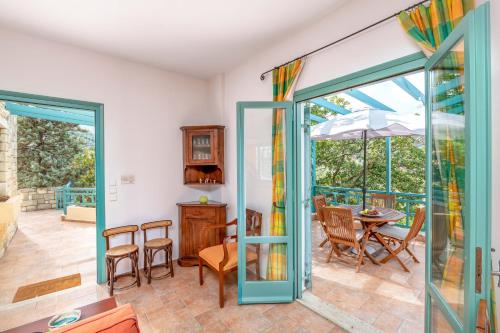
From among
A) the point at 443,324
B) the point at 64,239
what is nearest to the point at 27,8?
the point at 443,324

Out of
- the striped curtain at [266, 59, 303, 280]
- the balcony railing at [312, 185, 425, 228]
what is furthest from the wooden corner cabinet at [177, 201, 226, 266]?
the balcony railing at [312, 185, 425, 228]

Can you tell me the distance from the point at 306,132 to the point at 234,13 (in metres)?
1.31

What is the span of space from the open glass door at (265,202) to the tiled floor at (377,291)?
57 cm

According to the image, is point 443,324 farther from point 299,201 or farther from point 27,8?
point 27,8

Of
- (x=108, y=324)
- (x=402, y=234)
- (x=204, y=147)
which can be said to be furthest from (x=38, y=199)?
(x=402, y=234)

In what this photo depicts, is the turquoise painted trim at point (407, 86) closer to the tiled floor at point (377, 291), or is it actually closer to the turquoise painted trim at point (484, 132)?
the turquoise painted trim at point (484, 132)

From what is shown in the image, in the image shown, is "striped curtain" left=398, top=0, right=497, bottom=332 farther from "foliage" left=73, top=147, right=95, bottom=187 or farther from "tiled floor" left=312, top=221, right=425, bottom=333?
"foliage" left=73, top=147, right=95, bottom=187

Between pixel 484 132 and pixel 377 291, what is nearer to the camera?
pixel 484 132

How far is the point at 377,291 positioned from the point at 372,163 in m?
5.57

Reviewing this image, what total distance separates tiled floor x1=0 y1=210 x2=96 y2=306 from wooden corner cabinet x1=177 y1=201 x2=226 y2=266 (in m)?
1.13

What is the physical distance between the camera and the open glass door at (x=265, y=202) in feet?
7.87

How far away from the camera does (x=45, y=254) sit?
3.75 meters

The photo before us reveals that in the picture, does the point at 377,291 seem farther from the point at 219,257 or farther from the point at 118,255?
the point at 118,255

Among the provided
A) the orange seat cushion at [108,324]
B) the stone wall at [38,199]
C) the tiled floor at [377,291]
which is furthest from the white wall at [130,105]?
the stone wall at [38,199]
